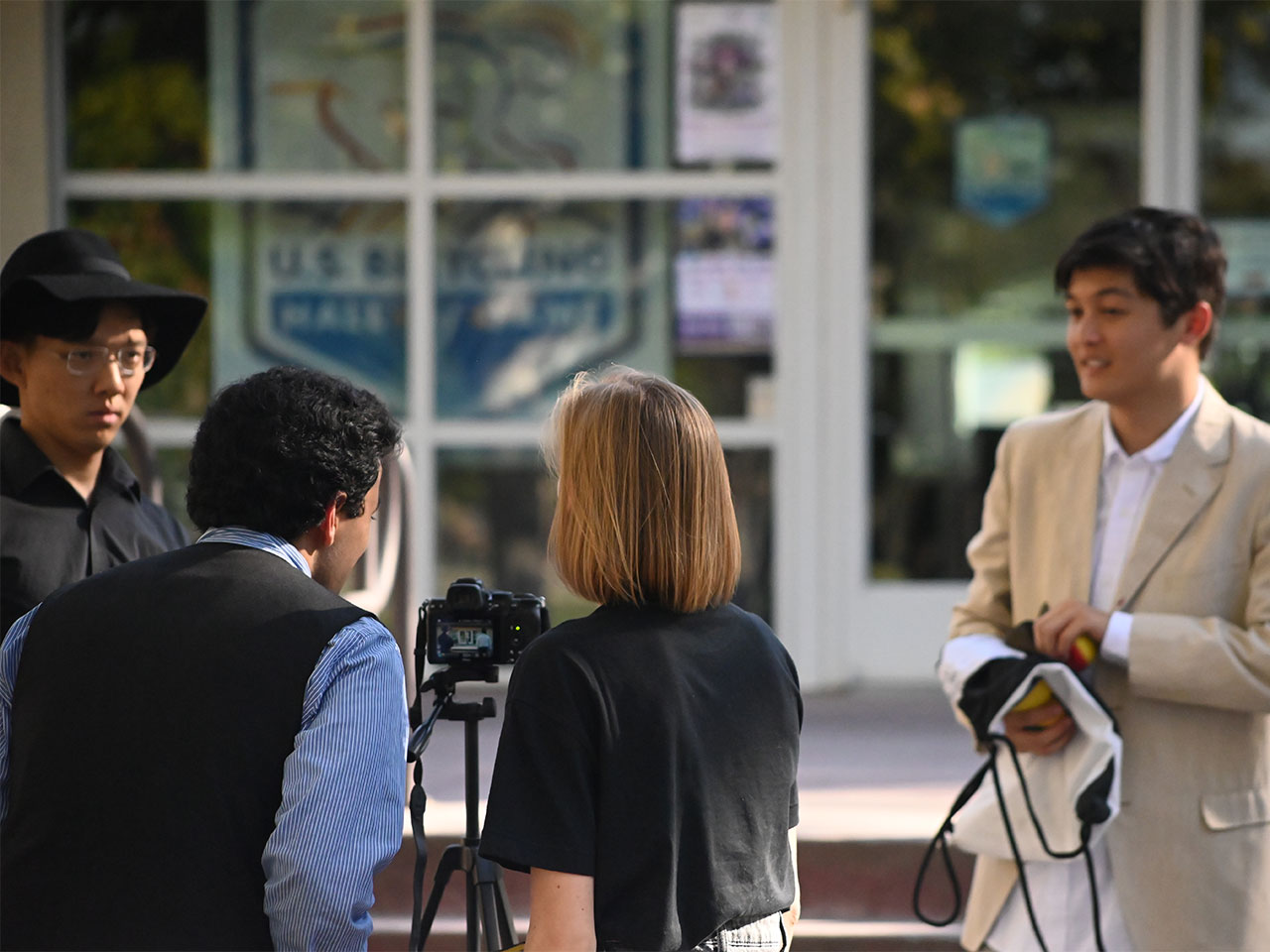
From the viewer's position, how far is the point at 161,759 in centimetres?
186

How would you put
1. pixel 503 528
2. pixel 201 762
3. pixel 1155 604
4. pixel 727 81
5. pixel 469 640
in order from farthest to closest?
pixel 503 528 → pixel 727 81 → pixel 1155 604 → pixel 469 640 → pixel 201 762

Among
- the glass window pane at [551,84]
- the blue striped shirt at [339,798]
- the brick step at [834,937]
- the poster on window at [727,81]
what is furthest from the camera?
the glass window pane at [551,84]

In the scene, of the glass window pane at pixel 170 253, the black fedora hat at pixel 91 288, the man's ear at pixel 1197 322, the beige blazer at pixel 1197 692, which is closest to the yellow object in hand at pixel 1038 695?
the beige blazer at pixel 1197 692

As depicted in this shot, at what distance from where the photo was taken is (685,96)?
604 cm

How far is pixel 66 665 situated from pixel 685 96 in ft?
15.1

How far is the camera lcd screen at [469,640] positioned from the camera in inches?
89.7

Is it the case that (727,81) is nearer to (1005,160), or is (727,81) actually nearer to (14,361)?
(1005,160)

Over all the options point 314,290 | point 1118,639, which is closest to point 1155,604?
point 1118,639

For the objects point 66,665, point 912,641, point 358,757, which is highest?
point 66,665

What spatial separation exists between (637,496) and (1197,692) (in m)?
1.29

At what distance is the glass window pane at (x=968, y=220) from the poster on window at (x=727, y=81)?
0.47 m

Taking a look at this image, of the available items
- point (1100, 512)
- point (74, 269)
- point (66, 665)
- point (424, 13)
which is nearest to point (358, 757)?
point (66, 665)

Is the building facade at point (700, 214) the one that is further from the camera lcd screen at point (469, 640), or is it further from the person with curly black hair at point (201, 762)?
the person with curly black hair at point (201, 762)

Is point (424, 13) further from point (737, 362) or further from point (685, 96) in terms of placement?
point (737, 362)
